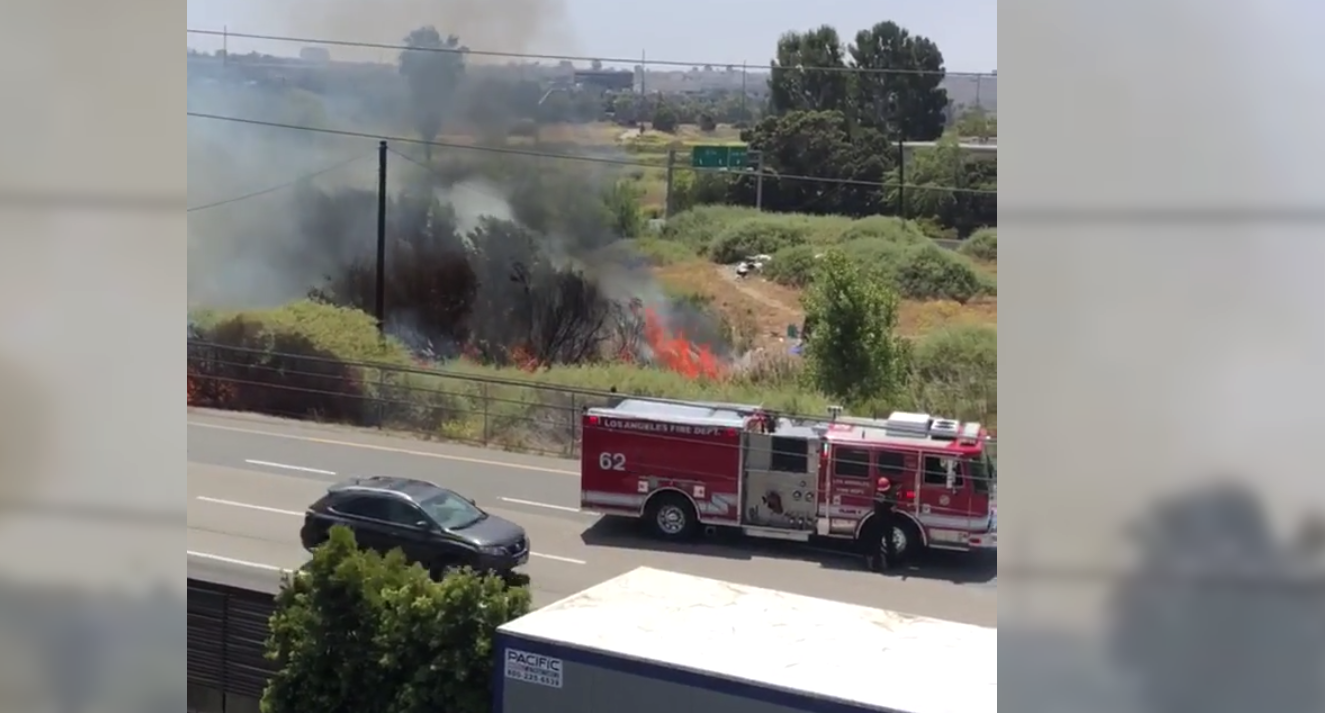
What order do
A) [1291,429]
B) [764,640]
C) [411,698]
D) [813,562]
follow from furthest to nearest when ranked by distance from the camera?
1. [813,562]
2. [411,698]
3. [764,640]
4. [1291,429]

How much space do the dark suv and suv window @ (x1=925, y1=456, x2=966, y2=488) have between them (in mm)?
1213

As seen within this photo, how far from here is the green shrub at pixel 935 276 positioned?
3621mm

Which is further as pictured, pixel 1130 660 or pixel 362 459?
pixel 362 459

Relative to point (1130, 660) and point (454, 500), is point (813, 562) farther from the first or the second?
point (1130, 660)

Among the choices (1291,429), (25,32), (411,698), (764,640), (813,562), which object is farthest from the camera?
(813,562)

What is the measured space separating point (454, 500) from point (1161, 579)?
315cm

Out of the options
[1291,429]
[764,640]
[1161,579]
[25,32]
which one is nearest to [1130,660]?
[1161,579]

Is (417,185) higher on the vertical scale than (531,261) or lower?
higher

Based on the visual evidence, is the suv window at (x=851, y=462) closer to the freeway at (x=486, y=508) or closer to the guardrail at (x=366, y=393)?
the freeway at (x=486, y=508)

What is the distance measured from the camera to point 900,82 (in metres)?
3.80

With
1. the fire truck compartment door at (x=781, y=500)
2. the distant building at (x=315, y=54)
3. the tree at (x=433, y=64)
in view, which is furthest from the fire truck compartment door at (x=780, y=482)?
the distant building at (x=315, y=54)

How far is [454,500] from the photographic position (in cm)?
369

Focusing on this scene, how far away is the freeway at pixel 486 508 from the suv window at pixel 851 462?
0.86 ft

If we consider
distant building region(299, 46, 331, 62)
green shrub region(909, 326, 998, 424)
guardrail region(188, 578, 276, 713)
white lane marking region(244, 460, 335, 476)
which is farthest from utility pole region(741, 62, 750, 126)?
guardrail region(188, 578, 276, 713)
